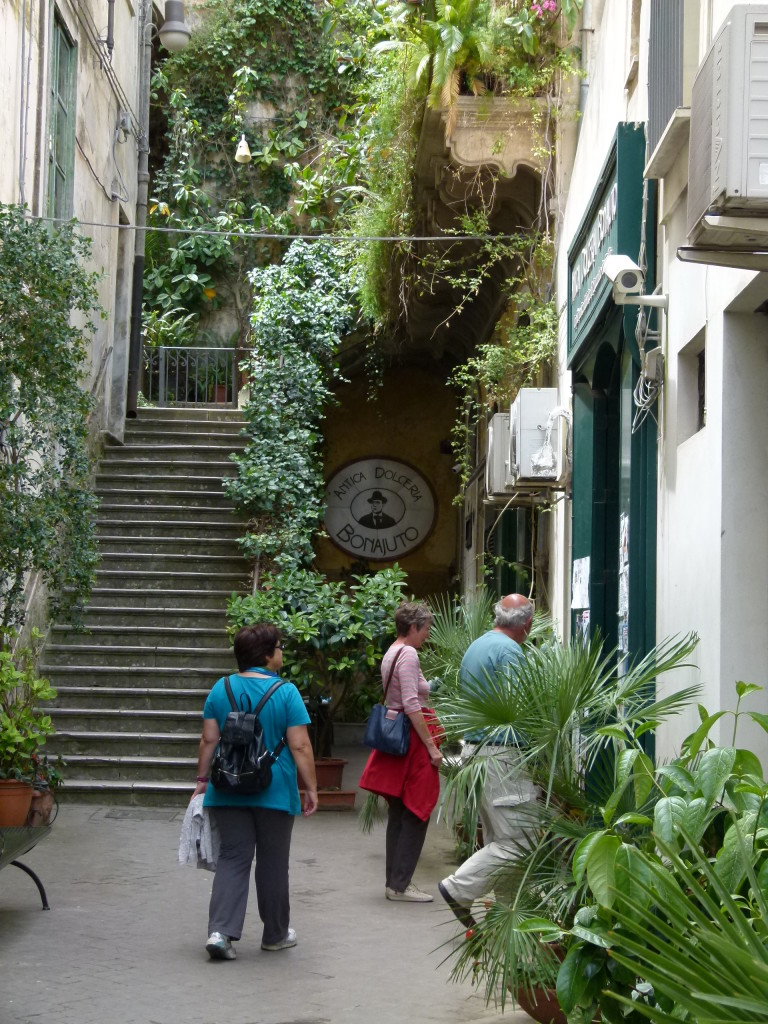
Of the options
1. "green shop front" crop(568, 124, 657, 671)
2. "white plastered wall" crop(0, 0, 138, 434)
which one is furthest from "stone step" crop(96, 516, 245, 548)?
"green shop front" crop(568, 124, 657, 671)

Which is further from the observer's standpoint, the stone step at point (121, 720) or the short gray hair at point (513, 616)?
the stone step at point (121, 720)

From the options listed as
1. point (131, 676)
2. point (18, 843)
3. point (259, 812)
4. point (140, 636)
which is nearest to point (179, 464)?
point (140, 636)

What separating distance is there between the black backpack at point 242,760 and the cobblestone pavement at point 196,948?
81cm

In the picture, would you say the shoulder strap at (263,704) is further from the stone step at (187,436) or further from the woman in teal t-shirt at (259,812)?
the stone step at (187,436)

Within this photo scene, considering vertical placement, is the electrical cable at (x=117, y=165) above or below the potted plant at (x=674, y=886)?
above

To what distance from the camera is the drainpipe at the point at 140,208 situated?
16547mm

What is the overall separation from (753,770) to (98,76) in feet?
42.8

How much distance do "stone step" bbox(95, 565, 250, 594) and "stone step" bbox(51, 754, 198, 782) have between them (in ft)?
8.05

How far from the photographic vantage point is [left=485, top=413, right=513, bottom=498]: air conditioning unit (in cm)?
1006

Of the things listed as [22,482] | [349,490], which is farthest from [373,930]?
[349,490]

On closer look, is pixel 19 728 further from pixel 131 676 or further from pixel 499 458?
pixel 499 458

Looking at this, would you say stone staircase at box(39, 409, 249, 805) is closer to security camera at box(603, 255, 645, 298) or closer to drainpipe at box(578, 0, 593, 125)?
drainpipe at box(578, 0, 593, 125)

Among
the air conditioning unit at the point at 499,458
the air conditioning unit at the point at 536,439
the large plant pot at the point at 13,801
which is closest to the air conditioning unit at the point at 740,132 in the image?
the air conditioning unit at the point at 536,439

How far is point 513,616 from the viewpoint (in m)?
6.45
